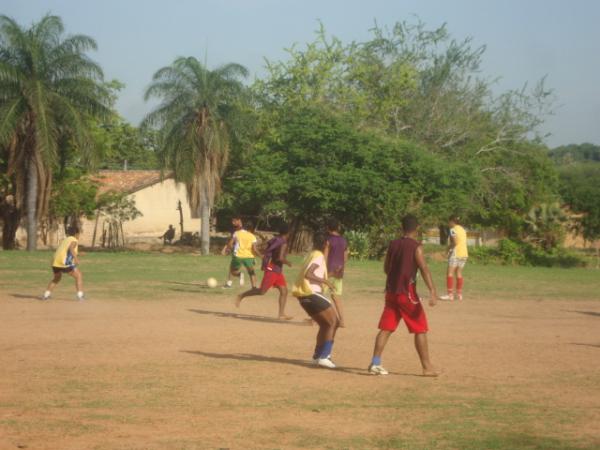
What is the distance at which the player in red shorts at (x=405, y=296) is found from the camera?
9.88 metres

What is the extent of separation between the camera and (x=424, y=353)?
999 centimetres

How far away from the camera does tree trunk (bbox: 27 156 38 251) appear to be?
129 ft

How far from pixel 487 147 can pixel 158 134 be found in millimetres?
18415

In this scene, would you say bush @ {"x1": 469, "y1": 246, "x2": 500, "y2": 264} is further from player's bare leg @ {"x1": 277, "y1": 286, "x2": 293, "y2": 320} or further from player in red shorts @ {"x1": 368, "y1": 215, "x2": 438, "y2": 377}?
player in red shorts @ {"x1": 368, "y1": 215, "x2": 438, "y2": 377}

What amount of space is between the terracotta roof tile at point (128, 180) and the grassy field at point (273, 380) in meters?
33.8

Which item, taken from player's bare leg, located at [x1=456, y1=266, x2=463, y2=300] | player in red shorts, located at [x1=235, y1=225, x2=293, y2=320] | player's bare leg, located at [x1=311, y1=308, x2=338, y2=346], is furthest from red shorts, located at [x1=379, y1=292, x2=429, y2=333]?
player's bare leg, located at [x1=456, y1=266, x2=463, y2=300]

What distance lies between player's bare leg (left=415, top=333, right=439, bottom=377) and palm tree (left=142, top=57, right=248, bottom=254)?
1326 inches

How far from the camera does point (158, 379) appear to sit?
9672 mm

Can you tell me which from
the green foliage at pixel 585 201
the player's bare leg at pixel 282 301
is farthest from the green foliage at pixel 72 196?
the player's bare leg at pixel 282 301

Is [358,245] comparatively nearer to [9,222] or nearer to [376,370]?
[9,222]

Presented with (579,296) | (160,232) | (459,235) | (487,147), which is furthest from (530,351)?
(160,232)

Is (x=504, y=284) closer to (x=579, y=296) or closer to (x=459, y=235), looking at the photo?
(x=579, y=296)

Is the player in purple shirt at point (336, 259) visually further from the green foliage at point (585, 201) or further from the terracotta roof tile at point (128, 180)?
the green foliage at point (585, 201)

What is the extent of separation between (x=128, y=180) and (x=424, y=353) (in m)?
47.1
